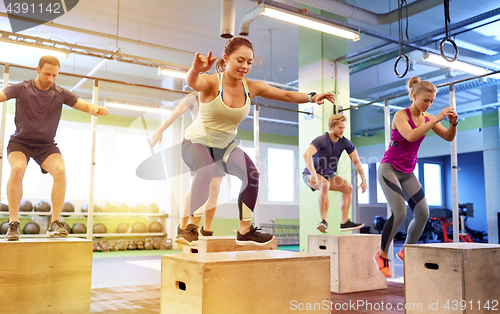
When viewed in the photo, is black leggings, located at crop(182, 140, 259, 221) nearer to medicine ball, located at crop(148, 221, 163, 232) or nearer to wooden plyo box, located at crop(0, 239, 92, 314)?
wooden plyo box, located at crop(0, 239, 92, 314)

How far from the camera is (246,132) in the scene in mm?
13398

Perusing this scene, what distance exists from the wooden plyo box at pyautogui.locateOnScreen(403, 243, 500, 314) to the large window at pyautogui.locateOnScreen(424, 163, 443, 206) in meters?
13.1

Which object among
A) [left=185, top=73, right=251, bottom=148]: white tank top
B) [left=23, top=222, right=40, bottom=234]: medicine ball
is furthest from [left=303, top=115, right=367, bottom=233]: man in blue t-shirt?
[left=23, top=222, right=40, bottom=234]: medicine ball

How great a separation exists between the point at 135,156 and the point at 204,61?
30.5ft

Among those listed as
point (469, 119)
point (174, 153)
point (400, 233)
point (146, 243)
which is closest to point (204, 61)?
point (174, 153)

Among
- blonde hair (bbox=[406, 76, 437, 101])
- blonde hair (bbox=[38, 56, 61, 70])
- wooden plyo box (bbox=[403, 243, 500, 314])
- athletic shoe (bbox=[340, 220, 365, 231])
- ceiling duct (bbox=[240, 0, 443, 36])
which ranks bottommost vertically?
wooden plyo box (bbox=[403, 243, 500, 314])

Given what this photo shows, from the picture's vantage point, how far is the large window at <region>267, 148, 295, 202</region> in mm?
13367

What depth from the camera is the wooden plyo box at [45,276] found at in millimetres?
2639

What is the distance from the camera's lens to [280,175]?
44.5 feet

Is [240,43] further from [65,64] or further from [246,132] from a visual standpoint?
[246,132]

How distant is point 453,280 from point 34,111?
317cm

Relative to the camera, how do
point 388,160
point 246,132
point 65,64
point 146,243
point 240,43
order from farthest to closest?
point 246,132
point 146,243
point 65,64
point 388,160
point 240,43

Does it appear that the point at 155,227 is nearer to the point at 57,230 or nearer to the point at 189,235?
the point at 57,230

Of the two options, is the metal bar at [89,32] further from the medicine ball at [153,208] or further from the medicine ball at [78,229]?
the medicine ball at [78,229]
